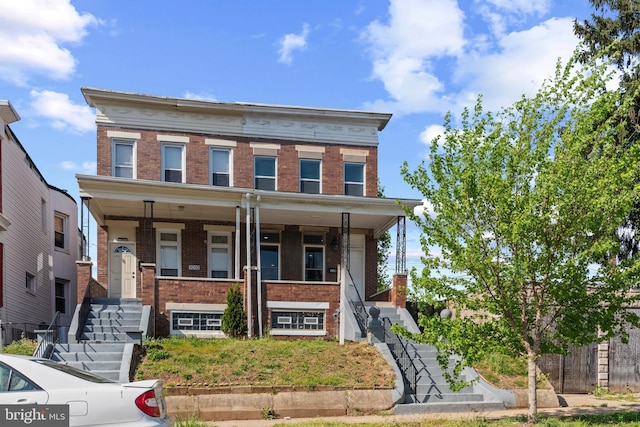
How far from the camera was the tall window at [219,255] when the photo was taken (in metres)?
21.6

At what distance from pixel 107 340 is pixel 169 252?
5.67 metres

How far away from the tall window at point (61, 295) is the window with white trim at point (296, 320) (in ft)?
41.8

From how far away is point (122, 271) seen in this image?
826 inches

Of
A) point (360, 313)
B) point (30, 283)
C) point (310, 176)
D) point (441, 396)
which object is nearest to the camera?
point (441, 396)

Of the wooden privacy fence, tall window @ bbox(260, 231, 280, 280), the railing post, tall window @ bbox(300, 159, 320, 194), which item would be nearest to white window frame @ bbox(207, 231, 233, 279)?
tall window @ bbox(260, 231, 280, 280)

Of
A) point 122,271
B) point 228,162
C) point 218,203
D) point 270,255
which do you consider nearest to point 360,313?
point 270,255

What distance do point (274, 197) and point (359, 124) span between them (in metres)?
5.66

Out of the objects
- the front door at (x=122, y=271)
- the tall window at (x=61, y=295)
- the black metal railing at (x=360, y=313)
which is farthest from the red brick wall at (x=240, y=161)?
the tall window at (x=61, y=295)

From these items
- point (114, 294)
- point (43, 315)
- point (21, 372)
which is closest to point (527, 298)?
point (21, 372)

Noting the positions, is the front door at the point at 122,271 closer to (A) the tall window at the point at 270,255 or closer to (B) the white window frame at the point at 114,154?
(B) the white window frame at the point at 114,154

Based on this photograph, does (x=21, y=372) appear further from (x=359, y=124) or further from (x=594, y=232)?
(x=359, y=124)

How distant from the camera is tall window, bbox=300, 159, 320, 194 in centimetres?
2234

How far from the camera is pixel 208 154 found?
2170cm

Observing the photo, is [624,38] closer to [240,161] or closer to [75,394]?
[240,161]
